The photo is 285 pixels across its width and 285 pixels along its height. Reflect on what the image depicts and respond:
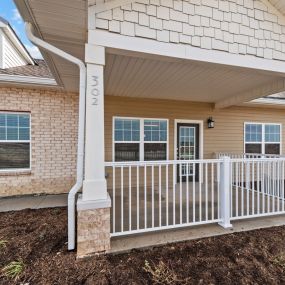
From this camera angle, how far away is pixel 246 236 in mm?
3088

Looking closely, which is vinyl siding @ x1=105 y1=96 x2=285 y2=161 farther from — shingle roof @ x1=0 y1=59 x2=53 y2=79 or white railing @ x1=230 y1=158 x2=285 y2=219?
white railing @ x1=230 y1=158 x2=285 y2=219

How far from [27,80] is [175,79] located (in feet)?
11.4

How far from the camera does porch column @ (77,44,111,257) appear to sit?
255cm

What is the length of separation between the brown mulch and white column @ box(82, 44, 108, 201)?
813mm

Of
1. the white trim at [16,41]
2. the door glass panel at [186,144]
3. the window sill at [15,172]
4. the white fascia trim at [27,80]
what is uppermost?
the white trim at [16,41]

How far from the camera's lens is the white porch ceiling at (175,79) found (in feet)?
11.5

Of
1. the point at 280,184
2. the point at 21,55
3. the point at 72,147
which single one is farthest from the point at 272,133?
the point at 21,55

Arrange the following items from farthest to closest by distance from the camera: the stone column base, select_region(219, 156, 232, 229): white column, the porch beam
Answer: the porch beam, select_region(219, 156, 232, 229): white column, the stone column base

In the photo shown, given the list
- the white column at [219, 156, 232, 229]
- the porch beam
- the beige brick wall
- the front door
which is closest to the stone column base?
the white column at [219, 156, 232, 229]

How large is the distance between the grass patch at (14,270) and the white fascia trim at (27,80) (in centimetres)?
392

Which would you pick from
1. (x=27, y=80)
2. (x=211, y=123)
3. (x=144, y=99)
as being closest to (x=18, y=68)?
(x=27, y=80)

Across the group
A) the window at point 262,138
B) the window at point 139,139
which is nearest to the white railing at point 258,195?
the window at point 139,139

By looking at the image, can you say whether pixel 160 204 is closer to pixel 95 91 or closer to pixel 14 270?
pixel 95 91

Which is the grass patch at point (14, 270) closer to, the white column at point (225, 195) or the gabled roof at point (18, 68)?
the white column at point (225, 195)
